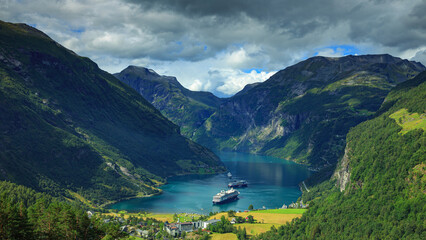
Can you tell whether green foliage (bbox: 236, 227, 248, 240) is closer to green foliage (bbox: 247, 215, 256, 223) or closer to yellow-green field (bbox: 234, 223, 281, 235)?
yellow-green field (bbox: 234, 223, 281, 235)

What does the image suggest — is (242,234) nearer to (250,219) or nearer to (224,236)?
(224,236)

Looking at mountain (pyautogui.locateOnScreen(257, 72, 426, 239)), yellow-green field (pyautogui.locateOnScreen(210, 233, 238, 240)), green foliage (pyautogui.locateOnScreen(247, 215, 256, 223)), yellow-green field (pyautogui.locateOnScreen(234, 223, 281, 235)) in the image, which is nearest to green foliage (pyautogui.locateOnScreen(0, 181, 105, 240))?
yellow-green field (pyautogui.locateOnScreen(210, 233, 238, 240))

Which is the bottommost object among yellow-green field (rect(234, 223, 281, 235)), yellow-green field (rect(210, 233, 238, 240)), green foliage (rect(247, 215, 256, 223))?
yellow-green field (rect(210, 233, 238, 240))

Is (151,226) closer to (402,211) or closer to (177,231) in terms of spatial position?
(177,231)

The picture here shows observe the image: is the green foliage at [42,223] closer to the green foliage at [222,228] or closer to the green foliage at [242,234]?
the green foliage at [242,234]

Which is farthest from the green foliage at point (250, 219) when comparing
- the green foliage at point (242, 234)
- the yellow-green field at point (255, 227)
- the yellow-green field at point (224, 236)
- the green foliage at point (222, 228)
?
the yellow-green field at point (224, 236)

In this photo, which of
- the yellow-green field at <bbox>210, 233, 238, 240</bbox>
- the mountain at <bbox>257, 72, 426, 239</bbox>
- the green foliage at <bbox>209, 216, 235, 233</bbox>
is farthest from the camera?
the green foliage at <bbox>209, 216, 235, 233</bbox>

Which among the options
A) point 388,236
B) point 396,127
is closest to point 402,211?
point 388,236

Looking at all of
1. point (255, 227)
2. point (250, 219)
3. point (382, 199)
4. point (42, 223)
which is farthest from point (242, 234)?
point (42, 223)

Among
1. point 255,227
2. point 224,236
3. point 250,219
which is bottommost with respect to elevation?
point 224,236

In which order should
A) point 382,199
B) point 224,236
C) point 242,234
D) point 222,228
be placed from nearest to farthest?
1. point 382,199
2. point 242,234
3. point 224,236
4. point 222,228

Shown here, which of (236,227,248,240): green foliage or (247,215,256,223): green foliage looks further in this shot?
(247,215,256,223): green foliage
